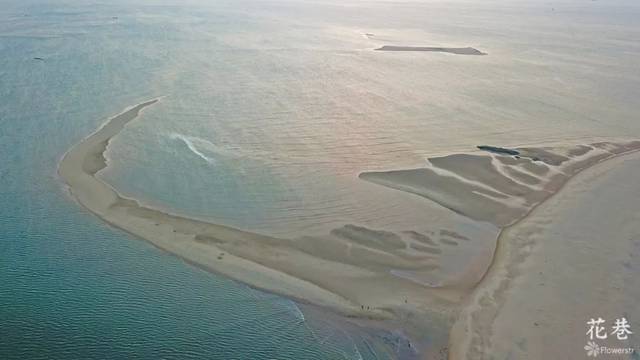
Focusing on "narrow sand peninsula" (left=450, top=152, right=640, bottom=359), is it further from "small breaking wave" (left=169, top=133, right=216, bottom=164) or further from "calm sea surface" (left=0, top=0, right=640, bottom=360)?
"small breaking wave" (left=169, top=133, right=216, bottom=164)

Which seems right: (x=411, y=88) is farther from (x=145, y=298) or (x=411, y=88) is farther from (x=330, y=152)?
(x=145, y=298)

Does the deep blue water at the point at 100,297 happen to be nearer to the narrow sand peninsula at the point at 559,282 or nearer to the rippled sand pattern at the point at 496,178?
the narrow sand peninsula at the point at 559,282

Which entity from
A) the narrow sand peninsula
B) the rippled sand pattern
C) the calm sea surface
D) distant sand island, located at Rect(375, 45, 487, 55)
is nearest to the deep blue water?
the calm sea surface

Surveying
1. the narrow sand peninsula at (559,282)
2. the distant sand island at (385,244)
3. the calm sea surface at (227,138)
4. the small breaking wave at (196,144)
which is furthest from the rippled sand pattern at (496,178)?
the small breaking wave at (196,144)

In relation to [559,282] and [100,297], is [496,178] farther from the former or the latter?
[100,297]

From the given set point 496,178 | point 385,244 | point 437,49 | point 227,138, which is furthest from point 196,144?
point 437,49

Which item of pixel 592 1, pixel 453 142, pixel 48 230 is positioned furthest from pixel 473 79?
pixel 592 1
